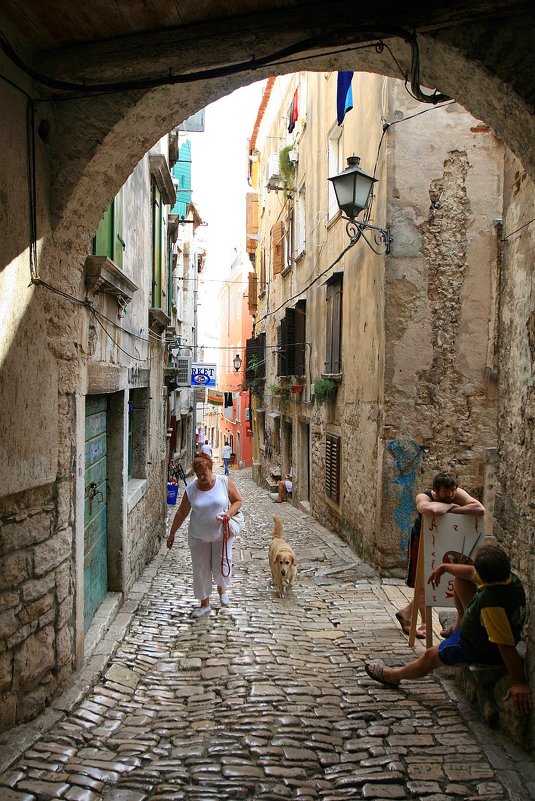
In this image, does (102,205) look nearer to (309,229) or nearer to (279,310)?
(309,229)

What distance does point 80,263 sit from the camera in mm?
4426

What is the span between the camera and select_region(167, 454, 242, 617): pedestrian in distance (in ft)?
20.2

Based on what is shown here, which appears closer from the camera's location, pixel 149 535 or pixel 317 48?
pixel 317 48

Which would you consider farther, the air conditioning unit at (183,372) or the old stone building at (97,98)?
the air conditioning unit at (183,372)

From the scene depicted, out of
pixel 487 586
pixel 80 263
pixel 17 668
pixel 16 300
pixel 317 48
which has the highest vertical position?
pixel 317 48

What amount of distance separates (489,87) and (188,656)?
168 inches

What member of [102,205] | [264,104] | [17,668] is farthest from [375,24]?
[264,104]

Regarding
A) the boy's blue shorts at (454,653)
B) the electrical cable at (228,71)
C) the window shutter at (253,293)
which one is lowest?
the boy's blue shorts at (454,653)

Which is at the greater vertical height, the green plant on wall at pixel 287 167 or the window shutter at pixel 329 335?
the green plant on wall at pixel 287 167

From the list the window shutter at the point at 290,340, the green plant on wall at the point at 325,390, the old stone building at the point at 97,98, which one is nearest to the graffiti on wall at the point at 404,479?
the green plant on wall at the point at 325,390

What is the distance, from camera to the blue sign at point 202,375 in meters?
22.0

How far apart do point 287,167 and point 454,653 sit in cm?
1518

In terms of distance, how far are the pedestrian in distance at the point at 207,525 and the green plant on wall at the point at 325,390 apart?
17.7 ft

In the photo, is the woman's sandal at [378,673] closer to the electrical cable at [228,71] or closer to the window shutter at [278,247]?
the electrical cable at [228,71]
